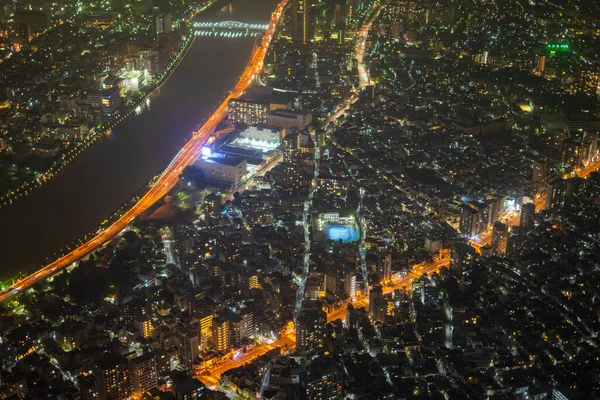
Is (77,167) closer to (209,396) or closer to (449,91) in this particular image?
(209,396)

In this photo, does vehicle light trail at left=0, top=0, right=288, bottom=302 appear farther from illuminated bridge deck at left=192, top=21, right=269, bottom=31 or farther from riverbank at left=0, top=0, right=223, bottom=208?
illuminated bridge deck at left=192, top=21, right=269, bottom=31

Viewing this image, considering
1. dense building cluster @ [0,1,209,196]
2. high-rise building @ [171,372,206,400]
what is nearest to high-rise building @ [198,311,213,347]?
high-rise building @ [171,372,206,400]

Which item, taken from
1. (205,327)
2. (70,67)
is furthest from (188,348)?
(70,67)

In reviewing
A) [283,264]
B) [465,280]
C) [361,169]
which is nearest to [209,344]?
[283,264]

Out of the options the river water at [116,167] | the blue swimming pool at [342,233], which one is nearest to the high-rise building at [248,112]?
the river water at [116,167]

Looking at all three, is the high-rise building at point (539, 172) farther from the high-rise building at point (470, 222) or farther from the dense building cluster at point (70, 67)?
the dense building cluster at point (70, 67)

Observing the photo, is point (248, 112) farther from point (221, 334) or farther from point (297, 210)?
point (221, 334)

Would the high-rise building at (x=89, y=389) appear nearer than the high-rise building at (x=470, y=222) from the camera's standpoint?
Yes
